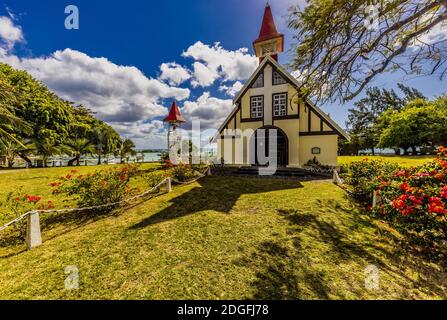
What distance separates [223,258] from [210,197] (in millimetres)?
4742

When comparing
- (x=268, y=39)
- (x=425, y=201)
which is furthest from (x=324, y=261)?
(x=268, y=39)

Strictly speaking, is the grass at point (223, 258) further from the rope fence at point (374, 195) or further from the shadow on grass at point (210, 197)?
the rope fence at point (374, 195)

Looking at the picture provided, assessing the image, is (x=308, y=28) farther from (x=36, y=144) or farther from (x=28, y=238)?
(x=36, y=144)

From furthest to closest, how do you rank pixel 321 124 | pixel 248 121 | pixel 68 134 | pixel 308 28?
pixel 68 134 → pixel 248 121 → pixel 321 124 → pixel 308 28

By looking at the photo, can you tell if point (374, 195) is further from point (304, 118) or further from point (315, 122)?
point (304, 118)

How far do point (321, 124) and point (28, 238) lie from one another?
16.6m

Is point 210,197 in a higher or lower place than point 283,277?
higher

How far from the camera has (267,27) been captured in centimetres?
1770

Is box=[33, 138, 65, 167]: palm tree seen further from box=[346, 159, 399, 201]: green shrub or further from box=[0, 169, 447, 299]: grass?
box=[346, 159, 399, 201]: green shrub

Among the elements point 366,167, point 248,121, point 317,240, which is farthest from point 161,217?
point 248,121

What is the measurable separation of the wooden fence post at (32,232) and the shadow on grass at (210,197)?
2.13m

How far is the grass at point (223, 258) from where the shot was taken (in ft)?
10.4

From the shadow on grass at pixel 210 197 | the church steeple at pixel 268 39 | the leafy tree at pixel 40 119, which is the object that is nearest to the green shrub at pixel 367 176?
the shadow on grass at pixel 210 197
